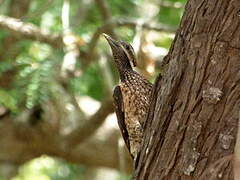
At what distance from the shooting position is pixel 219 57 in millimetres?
2939

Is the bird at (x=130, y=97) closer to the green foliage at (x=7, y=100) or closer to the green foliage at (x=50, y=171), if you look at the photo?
the green foliage at (x=7, y=100)

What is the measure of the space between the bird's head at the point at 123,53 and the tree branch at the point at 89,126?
3.68 feet

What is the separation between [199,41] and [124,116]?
1.69 m

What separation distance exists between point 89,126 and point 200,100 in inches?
132

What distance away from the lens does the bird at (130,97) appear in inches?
178

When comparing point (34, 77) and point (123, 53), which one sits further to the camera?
point (34, 77)

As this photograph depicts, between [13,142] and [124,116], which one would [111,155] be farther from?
[124,116]

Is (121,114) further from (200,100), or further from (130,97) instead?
(200,100)

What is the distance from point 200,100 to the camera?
9.68 feet

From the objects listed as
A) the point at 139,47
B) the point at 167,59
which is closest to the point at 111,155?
the point at 139,47

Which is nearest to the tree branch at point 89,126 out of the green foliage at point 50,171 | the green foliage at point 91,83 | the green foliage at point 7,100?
the green foliage at point 91,83

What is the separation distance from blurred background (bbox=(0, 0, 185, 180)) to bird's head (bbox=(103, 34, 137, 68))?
56cm

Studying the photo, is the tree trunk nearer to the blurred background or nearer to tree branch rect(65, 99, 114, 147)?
the blurred background

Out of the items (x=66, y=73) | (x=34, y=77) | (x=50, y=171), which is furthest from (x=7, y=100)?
(x=50, y=171)
